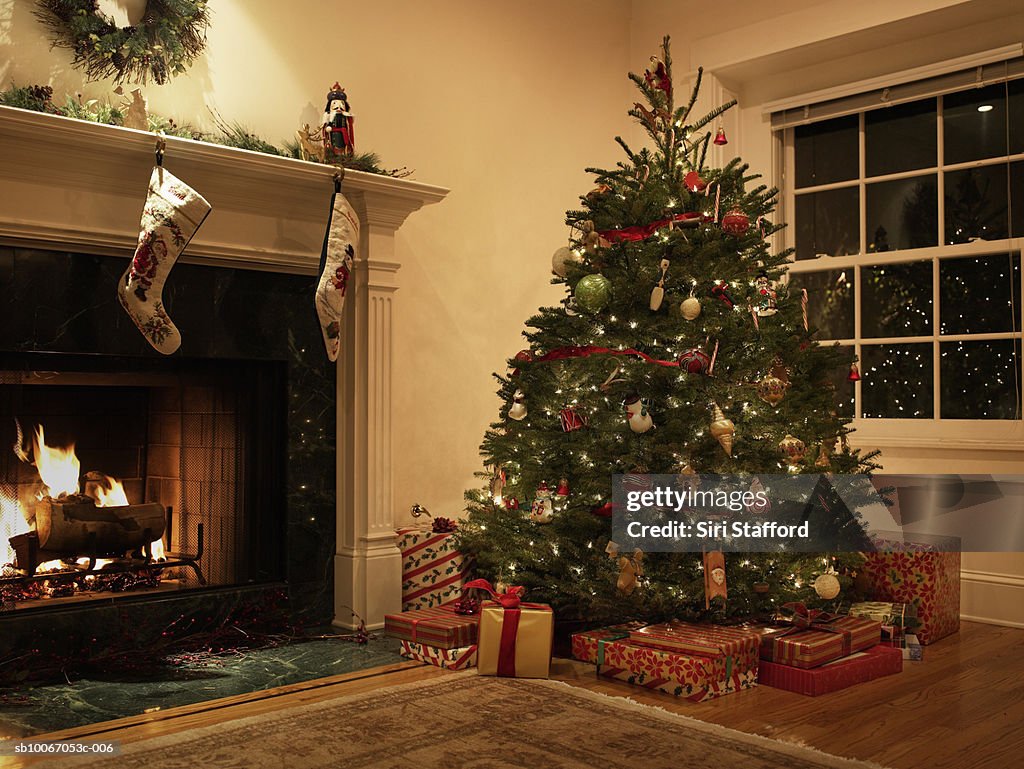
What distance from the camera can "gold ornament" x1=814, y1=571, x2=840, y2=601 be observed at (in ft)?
10.5

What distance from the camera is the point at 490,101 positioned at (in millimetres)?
4582

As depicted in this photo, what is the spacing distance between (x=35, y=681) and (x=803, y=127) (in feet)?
13.0

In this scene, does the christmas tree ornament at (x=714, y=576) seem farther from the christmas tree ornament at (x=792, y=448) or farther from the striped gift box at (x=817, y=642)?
the christmas tree ornament at (x=792, y=448)

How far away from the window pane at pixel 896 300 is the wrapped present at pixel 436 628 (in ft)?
7.77

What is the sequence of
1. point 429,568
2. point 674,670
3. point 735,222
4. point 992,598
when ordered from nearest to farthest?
point 674,670 < point 735,222 < point 429,568 < point 992,598

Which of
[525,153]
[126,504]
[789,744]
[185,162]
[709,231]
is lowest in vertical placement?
[789,744]

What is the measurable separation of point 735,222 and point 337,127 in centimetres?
146

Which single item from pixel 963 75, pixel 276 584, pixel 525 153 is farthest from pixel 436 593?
pixel 963 75

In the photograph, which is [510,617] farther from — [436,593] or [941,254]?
[941,254]

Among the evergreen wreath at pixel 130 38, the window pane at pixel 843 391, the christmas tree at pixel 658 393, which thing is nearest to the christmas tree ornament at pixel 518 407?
the christmas tree at pixel 658 393

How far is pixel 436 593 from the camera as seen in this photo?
3791 millimetres

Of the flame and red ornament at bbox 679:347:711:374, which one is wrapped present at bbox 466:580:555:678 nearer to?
red ornament at bbox 679:347:711:374

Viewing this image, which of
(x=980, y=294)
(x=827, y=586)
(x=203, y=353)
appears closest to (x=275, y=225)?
(x=203, y=353)

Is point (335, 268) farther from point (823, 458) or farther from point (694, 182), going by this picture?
point (823, 458)
